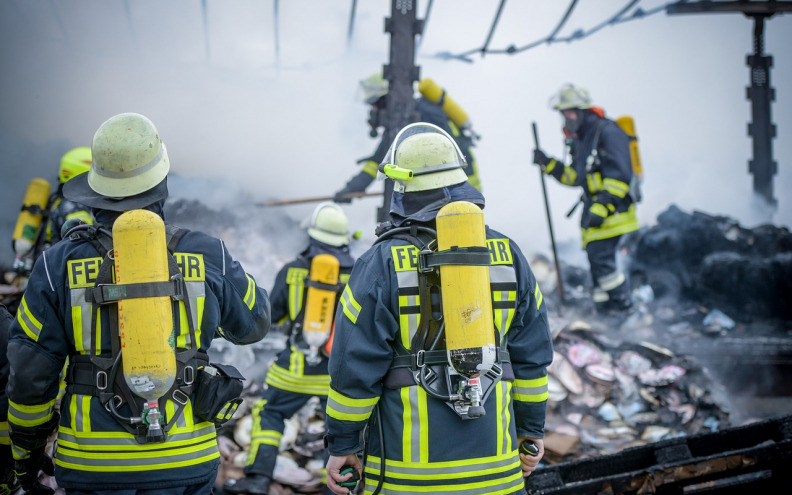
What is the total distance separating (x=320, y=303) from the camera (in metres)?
4.17

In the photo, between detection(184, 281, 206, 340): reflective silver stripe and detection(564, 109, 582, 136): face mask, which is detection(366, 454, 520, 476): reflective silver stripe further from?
detection(564, 109, 582, 136): face mask

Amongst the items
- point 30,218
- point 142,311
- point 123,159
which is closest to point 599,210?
point 123,159

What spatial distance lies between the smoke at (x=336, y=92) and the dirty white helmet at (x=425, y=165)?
19.5 feet

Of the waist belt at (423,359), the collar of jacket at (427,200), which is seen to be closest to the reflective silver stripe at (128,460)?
the waist belt at (423,359)

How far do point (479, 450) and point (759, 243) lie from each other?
314 inches

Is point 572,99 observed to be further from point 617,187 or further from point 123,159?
point 123,159

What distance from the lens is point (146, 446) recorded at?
2127mm

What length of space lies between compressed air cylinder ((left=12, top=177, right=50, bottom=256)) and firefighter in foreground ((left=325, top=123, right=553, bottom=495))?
15.8 ft

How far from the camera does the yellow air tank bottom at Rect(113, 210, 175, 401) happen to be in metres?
2.02

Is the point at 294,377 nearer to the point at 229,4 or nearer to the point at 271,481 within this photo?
the point at 271,481

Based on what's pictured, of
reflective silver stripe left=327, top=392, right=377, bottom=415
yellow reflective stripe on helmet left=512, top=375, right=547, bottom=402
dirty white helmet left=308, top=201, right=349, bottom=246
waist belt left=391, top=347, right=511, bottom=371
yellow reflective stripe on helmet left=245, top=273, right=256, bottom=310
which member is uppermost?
dirty white helmet left=308, top=201, right=349, bottom=246

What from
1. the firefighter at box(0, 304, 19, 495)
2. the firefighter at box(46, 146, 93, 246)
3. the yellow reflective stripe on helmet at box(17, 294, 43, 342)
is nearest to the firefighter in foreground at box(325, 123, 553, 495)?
the yellow reflective stripe on helmet at box(17, 294, 43, 342)

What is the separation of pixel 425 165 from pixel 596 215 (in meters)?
4.38

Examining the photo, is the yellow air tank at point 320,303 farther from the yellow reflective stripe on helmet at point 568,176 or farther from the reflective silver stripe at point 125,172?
the yellow reflective stripe on helmet at point 568,176
